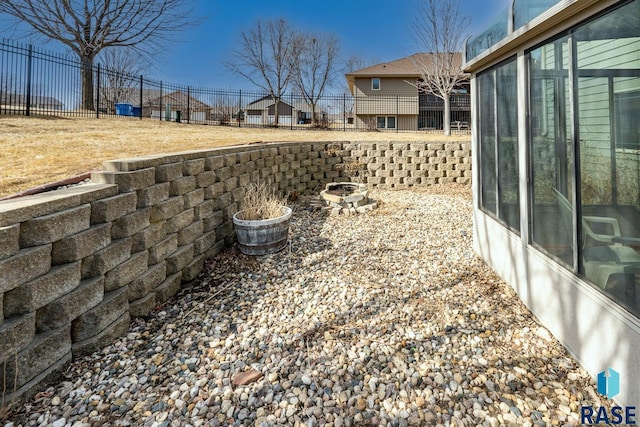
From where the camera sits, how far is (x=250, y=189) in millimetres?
5051

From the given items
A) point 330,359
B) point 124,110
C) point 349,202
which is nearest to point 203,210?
point 330,359

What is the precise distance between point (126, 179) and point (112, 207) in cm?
31

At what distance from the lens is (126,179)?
2.70m

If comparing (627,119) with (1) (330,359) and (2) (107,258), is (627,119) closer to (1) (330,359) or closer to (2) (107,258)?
(1) (330,359)

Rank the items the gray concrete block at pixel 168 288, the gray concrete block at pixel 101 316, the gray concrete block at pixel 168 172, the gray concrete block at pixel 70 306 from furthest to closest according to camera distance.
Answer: the gray concrete block at pixel 168 172 < the gray concrete block at pixel 168 288 < the gray concrete block at pixel 101 316 < the gray concrete block at pixel 70 306

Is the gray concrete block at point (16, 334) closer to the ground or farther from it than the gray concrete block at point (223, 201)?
closer to the ground

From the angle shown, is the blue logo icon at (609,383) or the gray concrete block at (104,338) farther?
the gray concrete block at (104,338)

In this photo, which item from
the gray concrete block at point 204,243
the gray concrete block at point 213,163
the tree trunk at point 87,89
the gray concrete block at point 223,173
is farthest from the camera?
the tree trunk at point 87,89

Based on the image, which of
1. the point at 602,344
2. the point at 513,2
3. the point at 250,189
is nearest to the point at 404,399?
the point at 602,344

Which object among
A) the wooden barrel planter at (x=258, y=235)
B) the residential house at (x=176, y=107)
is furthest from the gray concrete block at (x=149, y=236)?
the residential house at (x=176, y=107)

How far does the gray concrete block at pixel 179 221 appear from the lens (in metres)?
3.26

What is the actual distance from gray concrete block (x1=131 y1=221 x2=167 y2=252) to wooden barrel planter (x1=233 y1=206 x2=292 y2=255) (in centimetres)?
111

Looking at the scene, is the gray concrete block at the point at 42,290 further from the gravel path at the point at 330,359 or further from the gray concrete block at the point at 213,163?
the gray concrete block at the point at 213,163

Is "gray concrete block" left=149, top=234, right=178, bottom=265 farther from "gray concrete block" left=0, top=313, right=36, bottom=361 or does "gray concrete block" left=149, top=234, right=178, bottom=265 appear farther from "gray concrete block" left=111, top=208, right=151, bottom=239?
"gray concrete block" left=0, top=313, right=36, bottom=361
